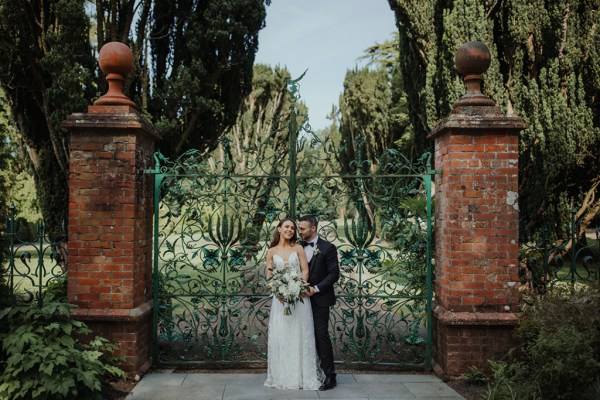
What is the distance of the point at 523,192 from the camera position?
872cm

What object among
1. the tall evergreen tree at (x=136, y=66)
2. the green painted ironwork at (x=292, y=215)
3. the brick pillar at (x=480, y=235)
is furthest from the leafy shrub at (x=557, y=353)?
the tall evergreen tree at (x=136, y=66)

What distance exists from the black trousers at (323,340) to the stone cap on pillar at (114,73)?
287 centimetres

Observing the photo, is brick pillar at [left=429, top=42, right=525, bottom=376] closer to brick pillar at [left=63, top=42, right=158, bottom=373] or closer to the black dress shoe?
the black dress shoe

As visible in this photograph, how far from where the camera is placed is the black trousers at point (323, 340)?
496 cm

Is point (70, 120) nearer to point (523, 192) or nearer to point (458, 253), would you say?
point (458, 253)

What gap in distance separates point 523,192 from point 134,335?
688 cm

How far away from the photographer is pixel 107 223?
5.09m

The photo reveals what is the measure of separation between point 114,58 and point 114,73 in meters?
0.16

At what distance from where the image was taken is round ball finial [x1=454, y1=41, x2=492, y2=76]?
5230 millimetres

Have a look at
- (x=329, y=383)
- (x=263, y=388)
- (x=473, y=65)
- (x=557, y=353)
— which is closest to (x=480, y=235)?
(x=557, y=353)

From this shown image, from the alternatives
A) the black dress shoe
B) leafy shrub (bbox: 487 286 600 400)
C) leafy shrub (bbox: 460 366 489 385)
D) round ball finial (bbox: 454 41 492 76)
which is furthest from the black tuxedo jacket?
round ball finial (bbox: 454 41 492 76)

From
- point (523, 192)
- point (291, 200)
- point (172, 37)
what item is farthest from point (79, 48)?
point (523, 192)

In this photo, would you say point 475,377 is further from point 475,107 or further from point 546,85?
point 546,85

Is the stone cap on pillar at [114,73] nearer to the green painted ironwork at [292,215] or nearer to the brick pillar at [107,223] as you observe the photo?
the brick pillar at [107,223]
